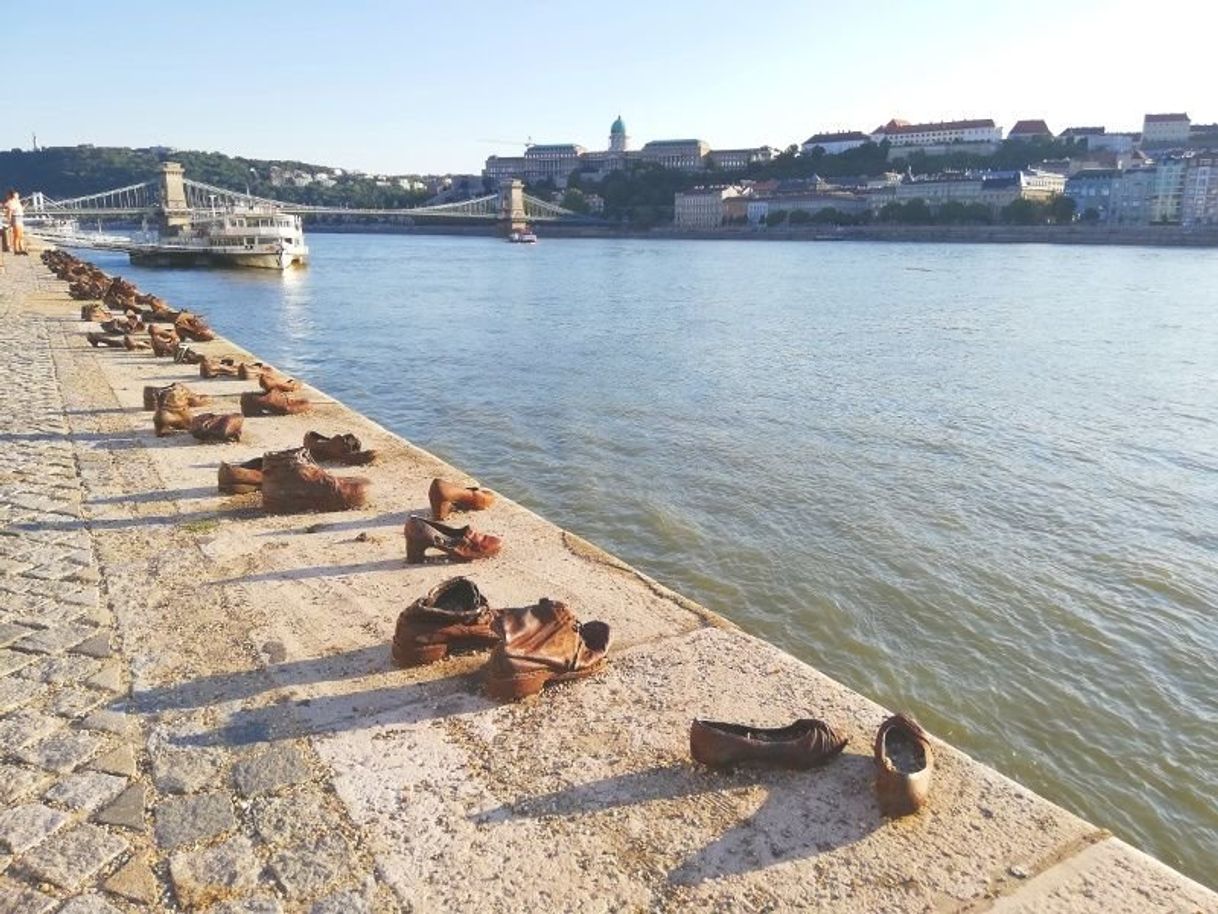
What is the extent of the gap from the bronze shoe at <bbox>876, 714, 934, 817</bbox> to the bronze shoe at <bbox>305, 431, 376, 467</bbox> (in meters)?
5.52

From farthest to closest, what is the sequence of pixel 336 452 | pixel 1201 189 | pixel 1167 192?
1. pixel 1167 192
2. pixel 1201 189
3. pixel 336 452

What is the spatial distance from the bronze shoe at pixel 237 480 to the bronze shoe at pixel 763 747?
180 inches

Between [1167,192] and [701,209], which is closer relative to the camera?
[1167,192]

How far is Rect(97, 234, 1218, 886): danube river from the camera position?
5.84 meters

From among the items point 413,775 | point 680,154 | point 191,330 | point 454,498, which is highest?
point 680,154

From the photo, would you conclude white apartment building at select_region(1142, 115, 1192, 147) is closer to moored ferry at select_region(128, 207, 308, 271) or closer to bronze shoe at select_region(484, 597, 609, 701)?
moored ferry at select_region(128, 207, 308, 271)

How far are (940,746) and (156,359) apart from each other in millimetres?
12830

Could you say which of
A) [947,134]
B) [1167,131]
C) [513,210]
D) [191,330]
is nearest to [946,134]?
[947,134]

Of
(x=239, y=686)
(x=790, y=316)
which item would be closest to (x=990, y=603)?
(x=239, y=686)

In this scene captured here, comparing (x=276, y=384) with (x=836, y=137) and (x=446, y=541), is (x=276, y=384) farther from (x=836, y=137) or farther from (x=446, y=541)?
(x=836, y=137)

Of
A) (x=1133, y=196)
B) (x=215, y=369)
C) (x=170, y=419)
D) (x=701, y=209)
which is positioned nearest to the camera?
(x=170, y=419)

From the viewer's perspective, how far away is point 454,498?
261 inches

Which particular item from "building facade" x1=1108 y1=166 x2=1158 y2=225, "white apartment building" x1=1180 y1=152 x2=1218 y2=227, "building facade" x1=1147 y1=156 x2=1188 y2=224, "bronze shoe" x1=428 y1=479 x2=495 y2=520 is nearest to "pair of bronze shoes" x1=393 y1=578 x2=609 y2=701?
"bronze shoe" x1=428 y1=479 x2=495 y2=520

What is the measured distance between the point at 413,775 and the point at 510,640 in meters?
0.76
